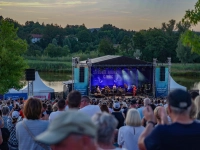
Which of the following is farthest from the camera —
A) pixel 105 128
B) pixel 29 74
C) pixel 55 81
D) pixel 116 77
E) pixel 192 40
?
pixel 55 81

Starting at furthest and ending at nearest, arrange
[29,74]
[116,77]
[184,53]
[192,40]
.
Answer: [184,53]
[116,77]
[29,74]
[192,40]

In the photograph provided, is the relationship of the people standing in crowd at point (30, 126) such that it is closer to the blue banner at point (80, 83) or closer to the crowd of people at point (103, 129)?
the crowd of people at point (103, 129)

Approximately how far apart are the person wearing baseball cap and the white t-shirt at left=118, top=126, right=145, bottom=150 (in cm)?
142

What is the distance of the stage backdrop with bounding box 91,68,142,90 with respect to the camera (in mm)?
25078

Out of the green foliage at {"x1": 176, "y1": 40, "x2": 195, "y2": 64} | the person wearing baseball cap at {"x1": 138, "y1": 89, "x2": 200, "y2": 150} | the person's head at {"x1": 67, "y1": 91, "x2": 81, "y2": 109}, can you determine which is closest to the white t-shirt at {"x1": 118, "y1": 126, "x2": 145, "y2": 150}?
the person's head at {"x1": 67, "y1": 91, "x2": 81, "y2": 109}

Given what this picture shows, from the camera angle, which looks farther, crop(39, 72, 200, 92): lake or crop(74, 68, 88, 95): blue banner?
crop(39, 72, 200, 92): lake

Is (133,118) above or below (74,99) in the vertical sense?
below

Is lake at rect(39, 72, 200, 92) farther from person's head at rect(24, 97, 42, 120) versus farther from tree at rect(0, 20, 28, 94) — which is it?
person's head at rect(24, 97, 42, 120)

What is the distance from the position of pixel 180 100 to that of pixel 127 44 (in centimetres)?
6696

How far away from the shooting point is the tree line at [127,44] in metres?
62.3

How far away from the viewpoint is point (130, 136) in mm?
4320

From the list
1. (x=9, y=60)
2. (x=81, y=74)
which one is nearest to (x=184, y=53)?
(x=81, y=74)

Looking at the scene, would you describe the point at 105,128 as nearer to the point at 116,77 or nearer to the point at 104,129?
the point at 104,129

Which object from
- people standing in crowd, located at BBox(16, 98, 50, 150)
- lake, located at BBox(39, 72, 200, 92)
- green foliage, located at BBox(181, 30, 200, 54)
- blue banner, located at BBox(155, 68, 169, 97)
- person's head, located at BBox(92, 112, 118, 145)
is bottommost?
lake, located at BBox(39, 72, 200, 92)
